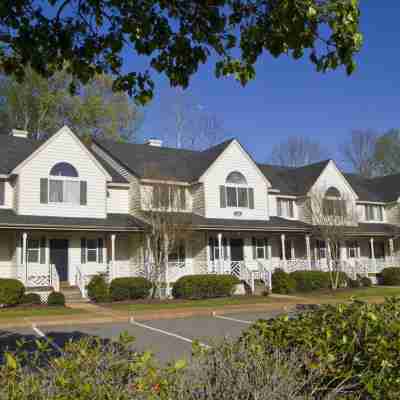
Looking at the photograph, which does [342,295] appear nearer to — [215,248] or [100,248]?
[215,248]

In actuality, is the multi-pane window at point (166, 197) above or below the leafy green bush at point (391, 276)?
above

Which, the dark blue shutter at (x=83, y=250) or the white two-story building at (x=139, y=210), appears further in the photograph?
the dark blue shutter at (x=83, y=250)

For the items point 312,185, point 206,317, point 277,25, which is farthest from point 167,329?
point 312,185

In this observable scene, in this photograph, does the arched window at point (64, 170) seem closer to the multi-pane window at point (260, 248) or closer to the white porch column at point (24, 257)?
the white porch column at point (24, 257)

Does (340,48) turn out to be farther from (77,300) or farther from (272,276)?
(272,276)

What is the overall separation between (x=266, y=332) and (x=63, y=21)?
4.63 metres

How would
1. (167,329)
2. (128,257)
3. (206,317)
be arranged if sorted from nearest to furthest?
(167,329), (206,317), (128,257)

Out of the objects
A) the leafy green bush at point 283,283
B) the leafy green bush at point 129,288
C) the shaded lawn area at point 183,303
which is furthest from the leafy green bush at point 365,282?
the leafy green bush at point 129,288

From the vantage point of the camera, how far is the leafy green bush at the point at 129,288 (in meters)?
23.2

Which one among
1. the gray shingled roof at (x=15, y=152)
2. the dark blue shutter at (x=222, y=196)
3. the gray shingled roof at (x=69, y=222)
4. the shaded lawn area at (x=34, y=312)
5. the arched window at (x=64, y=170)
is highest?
the gray shingled roof at (x=15, y=152)

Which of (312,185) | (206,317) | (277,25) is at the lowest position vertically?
(206,317)

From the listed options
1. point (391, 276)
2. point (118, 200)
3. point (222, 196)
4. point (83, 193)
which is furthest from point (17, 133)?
point (391, 276)

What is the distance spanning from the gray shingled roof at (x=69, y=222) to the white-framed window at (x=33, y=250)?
1.64 metres

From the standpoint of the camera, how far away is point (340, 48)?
509cm
